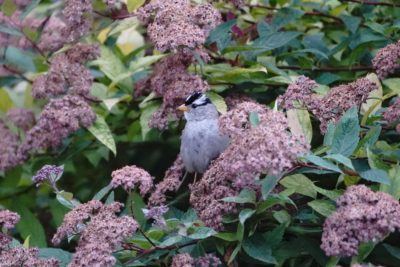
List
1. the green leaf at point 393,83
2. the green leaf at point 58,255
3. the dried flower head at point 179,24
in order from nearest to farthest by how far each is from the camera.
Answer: the green leaf at point 58,255 → the dried flower head at point 179,24 → the green leaf at point 393,83

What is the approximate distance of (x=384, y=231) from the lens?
2.45 metres

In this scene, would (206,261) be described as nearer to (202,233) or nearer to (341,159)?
(202,233)

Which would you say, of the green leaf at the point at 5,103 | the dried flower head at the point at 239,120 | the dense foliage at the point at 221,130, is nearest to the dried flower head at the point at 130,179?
the dense foliage at the point at 221,130

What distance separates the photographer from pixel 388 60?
3.09m

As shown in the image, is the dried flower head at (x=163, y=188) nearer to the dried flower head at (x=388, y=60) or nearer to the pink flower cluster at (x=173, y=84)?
the pink flower cluster at (x=173, y=84)

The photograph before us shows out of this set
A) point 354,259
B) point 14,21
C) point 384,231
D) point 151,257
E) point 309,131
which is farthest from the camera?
point 14,21

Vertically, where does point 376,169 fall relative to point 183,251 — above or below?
above

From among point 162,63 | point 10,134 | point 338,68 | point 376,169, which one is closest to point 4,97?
point 10,134

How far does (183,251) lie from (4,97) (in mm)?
2069

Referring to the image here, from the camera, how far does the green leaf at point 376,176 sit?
8.93 feet

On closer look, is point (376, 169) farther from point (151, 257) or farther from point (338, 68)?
point (338, 68)

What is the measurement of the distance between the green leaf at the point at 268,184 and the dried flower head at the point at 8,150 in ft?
6.26

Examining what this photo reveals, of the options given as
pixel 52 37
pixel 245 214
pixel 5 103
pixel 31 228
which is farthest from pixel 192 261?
pixel 5 103

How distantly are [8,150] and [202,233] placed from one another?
1.75m
